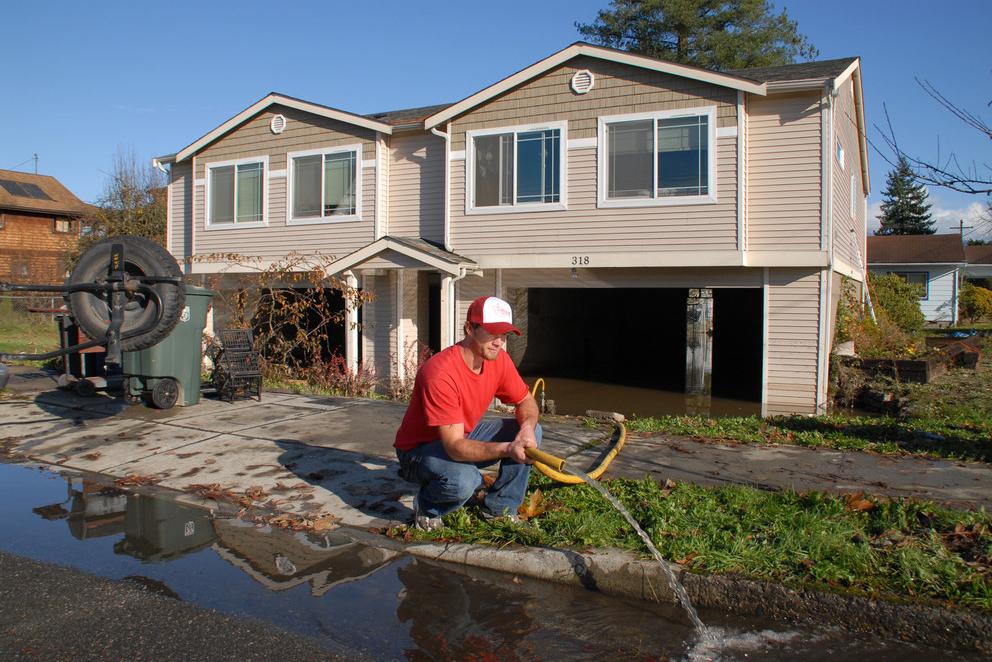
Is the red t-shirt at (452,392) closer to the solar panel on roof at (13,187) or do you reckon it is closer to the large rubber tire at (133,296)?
the large rubber tire at (133,296)

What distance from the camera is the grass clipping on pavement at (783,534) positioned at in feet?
13.9

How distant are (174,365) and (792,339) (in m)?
10.1

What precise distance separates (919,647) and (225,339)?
10.0m

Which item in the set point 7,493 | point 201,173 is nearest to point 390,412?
point 7,493

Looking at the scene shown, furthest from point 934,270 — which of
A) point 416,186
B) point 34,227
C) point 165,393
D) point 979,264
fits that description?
point 34,227

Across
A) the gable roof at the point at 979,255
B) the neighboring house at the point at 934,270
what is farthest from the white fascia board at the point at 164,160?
the gable roof at the point at 979,255

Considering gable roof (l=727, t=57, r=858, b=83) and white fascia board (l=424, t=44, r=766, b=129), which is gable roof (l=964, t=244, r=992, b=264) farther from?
white fascia board (l=424, t=44, r=766, b=129)

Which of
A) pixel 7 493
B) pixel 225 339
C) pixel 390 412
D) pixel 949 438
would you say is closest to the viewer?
pixel 7 493

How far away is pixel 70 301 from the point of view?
319 inches

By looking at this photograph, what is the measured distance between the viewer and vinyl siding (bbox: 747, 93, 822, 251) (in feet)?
43.3

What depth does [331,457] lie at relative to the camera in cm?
761

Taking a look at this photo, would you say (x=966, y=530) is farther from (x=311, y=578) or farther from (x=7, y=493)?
(x=7, y=493)

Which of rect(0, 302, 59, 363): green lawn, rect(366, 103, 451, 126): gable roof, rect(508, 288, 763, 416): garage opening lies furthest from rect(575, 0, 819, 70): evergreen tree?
rect(0, 302, 59, 363): green lawn

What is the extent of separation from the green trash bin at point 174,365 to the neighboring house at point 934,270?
36.0 meters
